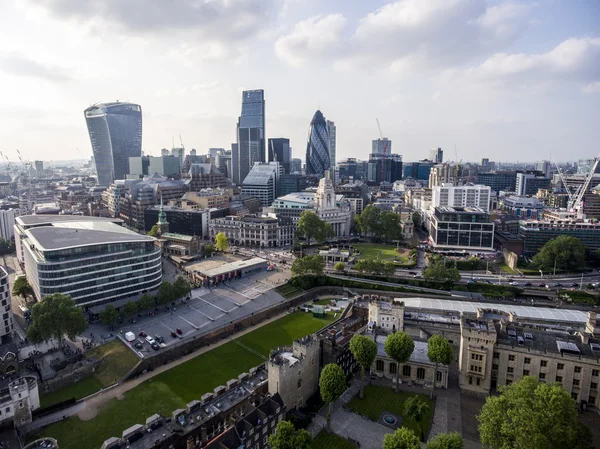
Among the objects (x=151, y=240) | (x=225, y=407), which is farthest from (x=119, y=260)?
(x=225, y=407)

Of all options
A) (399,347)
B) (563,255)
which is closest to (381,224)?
(563,255)

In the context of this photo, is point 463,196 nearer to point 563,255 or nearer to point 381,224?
point 381,224

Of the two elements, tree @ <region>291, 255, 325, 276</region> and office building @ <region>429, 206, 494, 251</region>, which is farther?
office building @ <region>429, 206, 494, 251</region>

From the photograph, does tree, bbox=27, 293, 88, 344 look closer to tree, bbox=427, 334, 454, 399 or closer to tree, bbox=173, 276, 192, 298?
tree, bbox=173, 276, 192, 298

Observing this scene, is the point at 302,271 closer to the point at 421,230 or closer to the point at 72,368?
the point at 72,368

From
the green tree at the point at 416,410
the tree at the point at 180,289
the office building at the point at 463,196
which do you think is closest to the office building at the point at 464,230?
the office building at the point at 463,196

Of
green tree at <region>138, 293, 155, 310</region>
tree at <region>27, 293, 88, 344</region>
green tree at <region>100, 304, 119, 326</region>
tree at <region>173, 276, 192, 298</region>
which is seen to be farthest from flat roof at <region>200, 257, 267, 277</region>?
tree at <region>27, 293, 88, 344</region>
